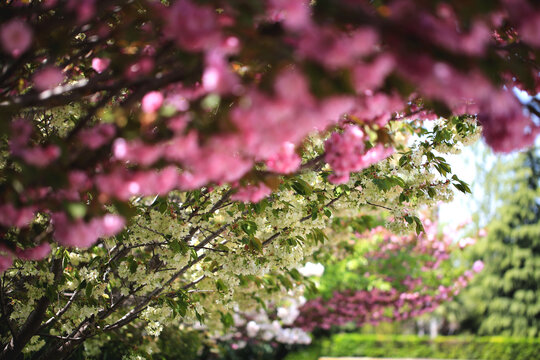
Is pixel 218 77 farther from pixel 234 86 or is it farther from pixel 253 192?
pixel 253 192

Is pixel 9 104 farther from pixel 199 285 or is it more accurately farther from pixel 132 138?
pixel 199 285

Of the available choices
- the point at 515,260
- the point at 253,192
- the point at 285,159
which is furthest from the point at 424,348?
the point at 285,159

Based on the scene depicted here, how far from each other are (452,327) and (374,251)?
16.6 m

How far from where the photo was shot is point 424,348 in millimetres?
13953

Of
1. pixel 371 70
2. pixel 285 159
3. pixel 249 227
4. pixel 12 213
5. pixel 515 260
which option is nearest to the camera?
pixel 371 70

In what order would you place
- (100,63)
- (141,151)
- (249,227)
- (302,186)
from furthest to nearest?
1. (249,227)
2. (302,186)
3. (100,63)
4. (141,151)

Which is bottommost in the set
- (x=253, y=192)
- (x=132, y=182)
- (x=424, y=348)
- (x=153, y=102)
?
(x=424, y=348)

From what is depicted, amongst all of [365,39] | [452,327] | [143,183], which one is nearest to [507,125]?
[365,39]

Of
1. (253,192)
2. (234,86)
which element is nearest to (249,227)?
(253,192)

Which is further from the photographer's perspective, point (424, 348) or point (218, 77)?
point (424, 348)

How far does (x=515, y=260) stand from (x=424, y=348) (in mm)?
6520

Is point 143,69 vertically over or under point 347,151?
over

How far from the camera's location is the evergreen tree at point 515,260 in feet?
56.5

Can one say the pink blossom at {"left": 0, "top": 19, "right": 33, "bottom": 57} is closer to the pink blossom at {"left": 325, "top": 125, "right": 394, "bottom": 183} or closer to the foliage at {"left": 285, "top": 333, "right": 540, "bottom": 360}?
the pink blossom at {"left": 325, "top": 125, "right": 394, "bottom": 183}
